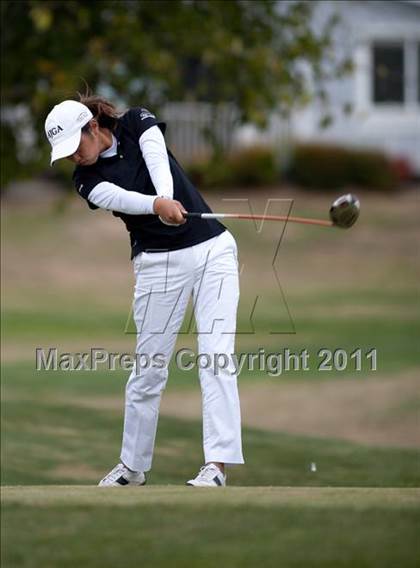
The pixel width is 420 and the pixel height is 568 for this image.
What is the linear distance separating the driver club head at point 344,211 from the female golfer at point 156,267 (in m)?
0.67

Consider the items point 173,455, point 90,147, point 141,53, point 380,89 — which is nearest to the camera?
point 90,147

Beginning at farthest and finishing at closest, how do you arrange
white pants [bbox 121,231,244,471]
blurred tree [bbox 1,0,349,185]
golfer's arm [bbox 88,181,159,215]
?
blurred tree [bbox 1,0,349,185] < white pants [bbox 121,231,244,471] < golfer's arm [bbox 88,181,159,215]

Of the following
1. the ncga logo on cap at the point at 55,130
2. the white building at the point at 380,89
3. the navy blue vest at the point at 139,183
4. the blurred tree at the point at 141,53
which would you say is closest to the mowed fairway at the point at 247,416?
the navy blue vest at the point at 139,183

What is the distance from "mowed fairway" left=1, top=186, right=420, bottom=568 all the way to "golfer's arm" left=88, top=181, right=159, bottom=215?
144 centimetres

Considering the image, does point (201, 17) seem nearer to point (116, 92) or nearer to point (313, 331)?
point (116, 92)

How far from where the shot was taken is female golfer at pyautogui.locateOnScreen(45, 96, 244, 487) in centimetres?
735

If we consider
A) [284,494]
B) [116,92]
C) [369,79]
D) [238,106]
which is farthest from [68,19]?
[369,79]

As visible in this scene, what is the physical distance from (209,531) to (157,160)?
232cm

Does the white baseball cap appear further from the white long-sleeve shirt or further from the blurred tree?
the blurred tree

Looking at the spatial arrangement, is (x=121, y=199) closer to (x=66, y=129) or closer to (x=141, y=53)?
(x=66, y=129)

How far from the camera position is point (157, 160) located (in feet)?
24.0

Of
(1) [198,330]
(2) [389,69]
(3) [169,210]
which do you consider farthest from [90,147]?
(2) [389,69]

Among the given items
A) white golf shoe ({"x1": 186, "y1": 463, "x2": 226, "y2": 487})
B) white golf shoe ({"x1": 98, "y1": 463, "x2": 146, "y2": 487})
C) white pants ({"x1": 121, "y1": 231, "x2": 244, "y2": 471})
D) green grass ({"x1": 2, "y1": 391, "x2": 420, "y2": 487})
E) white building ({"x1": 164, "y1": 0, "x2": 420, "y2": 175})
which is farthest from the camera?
white building ({"x1": 164, "y1": 0, "x2": 420, "y2": 175})

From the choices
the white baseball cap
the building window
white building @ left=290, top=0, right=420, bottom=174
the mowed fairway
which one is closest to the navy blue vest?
the white baseball cap
